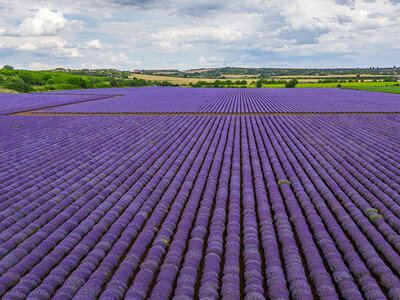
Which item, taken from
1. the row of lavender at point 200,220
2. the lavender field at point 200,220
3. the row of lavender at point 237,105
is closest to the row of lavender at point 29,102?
the row of lavender at point 237,105

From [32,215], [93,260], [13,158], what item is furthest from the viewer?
[13,158]

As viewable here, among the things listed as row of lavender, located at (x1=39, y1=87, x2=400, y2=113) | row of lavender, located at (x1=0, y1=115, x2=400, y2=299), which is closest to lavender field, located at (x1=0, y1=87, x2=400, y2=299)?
row of lavender, located at (x1=0, y1=115, x2=400, y2=299)

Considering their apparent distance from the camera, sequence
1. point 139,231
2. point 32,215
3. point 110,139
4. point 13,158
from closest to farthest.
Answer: point 139,231, point 32,215, point 13,158, point 110,139

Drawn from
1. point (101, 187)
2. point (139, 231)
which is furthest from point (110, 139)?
point (139, 231)

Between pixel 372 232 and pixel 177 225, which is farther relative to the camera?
pixel 177 225

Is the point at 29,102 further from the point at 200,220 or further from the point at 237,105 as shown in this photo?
the point at 200,220

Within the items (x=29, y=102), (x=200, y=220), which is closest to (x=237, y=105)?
(x=29, y=102)

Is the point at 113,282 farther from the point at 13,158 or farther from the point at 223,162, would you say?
the point at 13,158
